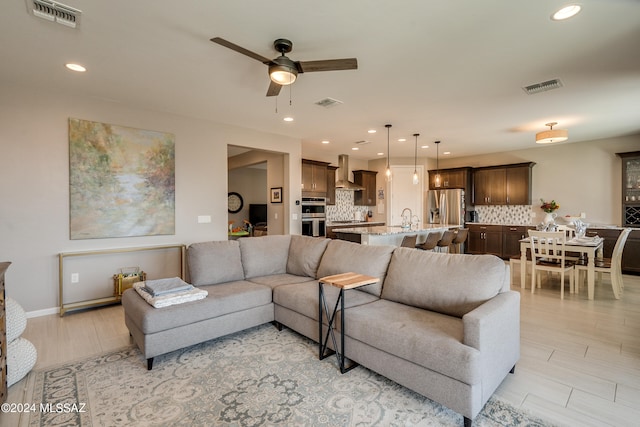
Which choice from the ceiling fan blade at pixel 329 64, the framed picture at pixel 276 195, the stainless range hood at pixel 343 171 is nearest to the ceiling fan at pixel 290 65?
the ceiling fan blade at pixel 329 64

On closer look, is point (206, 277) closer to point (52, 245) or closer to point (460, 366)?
point (52, 245)

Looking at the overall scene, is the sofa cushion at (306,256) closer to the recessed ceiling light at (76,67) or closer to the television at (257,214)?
the recessed ceiling light at (76,67)

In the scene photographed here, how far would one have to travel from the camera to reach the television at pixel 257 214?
9602 millimetres

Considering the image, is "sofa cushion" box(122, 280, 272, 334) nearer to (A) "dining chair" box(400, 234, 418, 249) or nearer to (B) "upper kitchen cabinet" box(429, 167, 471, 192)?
(A) "dining chair" box(400, 234, 418, 249)

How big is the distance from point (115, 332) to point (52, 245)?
150cm

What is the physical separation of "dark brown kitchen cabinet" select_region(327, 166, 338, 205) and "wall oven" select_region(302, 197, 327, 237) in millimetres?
904

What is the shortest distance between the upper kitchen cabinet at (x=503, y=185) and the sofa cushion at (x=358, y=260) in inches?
237

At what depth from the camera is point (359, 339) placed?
2320 millimetres

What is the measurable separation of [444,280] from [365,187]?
6516mm

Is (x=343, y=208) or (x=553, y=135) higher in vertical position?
(x=553, y=135)

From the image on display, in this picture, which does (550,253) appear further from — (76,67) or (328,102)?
(76,67)

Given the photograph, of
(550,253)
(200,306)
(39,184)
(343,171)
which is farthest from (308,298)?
(343,171)

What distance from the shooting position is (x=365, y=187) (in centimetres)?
881

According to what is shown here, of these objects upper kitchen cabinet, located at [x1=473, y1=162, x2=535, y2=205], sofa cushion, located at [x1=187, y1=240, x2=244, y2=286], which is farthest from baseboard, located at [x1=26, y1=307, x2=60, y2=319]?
upper kitchen cabinet, located at [x1=473, y1=162, x2=535, y2=205]
